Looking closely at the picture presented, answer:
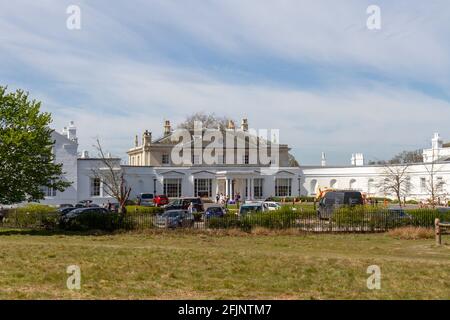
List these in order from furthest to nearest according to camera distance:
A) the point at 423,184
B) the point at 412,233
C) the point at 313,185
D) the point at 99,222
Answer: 1. the point at 313,185
2. the point at 423,184
3. the point at 99,222
4. the point at 412,233

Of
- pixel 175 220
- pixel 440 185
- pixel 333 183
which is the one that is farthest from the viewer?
pixel 333 183

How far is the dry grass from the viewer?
3012 cm

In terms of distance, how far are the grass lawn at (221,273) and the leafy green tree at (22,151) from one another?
9772mm

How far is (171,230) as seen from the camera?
108 ft

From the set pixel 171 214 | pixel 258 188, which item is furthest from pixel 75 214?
pixel 258 188

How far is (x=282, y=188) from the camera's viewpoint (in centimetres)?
7581

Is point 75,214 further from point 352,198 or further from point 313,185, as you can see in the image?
point 313,185

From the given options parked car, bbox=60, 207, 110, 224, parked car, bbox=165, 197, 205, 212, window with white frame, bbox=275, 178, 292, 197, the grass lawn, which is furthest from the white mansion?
the grass lawn

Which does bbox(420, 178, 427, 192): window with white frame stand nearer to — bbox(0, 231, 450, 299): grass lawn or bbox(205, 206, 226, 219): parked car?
bbox(205, 206, 226, 219): parked car

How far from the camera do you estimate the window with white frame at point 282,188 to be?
249ft

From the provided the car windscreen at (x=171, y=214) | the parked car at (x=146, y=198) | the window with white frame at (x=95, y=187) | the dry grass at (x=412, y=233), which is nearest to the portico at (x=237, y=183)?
the parked car at (x=146, y=198)

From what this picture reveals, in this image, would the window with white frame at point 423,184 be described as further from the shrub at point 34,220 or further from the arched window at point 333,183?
the shrub at point 34,220

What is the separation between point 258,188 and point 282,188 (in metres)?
2.89

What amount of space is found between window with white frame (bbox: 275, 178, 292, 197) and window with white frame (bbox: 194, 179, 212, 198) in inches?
325
